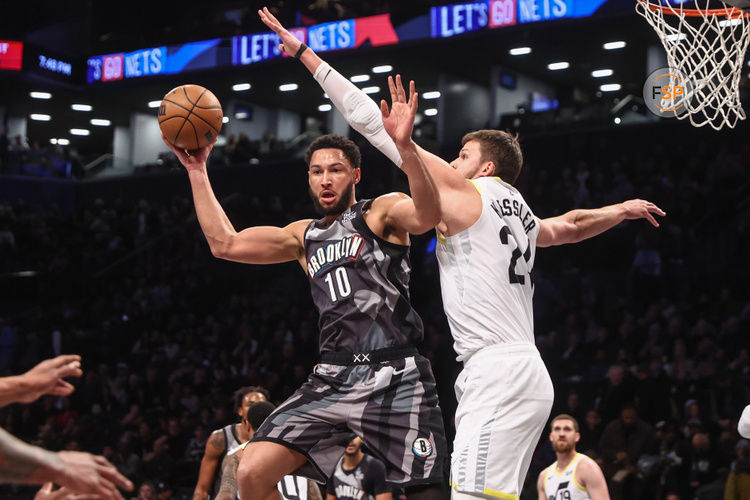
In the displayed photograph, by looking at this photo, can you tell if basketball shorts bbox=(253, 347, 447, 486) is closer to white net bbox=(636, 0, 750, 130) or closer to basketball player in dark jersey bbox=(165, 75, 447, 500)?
basketball player in dark jersey bbox=(165, 75, 447, 500)

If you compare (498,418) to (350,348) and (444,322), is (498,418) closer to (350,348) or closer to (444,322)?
(350,348)

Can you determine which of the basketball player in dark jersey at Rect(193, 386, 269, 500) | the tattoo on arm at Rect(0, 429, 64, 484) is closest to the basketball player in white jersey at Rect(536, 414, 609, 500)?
the basketball player in dark jersey at Rect(193, 386, 269, 500)

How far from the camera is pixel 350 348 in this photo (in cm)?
452

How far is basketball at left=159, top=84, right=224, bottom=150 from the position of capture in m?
4.85

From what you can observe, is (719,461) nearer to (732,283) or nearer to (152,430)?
(732,283)

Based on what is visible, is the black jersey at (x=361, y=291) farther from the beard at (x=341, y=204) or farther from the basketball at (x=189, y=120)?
the basketball at (x=189, y=120)

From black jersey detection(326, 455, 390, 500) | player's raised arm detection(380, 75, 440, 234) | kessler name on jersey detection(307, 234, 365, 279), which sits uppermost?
player's raised arm detection(380, 75, 440, 234)

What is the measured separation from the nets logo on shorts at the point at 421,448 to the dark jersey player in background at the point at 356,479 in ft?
12.6

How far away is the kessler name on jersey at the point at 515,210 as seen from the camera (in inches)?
161

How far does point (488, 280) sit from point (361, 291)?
2.69 feet

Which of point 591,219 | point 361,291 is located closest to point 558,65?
point 591,219

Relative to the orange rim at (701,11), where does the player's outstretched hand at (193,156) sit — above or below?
below

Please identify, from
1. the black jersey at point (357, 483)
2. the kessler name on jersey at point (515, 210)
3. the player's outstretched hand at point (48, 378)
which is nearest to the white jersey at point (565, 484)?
the black jersey at point (357, 483)

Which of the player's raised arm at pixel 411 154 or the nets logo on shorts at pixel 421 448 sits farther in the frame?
the nets logo on shorts at pixel 421 448
